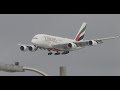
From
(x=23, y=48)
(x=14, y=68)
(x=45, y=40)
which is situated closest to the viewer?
(x=14, y=68)

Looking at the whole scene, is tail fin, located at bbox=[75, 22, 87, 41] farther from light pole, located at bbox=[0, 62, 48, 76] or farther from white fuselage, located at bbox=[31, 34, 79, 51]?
light pole, located at bbox=[0, 62, 48, 76]

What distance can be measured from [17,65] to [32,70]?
200cm

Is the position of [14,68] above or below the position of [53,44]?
below

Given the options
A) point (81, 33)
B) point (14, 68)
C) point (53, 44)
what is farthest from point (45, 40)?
point (14, 68)

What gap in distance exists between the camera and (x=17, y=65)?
5256 centimetres

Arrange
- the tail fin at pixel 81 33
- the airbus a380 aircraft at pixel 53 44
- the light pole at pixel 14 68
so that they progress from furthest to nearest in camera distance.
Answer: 1. the tail fin at pixel 81 33
2. the airbus a380 aircraft at pixel 53 44
3. the light pole at pixel 14 68

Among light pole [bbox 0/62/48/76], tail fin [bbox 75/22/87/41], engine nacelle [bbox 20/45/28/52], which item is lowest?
light pole [bbox 0/62/48/76]

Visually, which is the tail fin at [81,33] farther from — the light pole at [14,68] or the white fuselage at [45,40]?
the light pole at [14,68]

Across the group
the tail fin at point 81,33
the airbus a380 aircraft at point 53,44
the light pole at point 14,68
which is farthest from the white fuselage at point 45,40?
the light pole at point 14,68

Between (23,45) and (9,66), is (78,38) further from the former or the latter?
(9,66)

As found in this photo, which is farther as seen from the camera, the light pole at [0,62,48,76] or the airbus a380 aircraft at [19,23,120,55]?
the airbus a380 aircraft at [19,23,120,55]

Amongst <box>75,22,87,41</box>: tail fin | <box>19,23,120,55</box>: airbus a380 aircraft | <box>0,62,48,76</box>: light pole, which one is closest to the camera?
<box>0,62,48,76</box>: light pole

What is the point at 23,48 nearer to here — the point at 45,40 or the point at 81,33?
the point at 45,40

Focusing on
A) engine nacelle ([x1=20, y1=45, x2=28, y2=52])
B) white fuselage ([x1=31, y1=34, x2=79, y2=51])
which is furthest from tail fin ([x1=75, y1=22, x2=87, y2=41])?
engine nacelle ([x1=20, y1=45, x2=28, y2=52])
